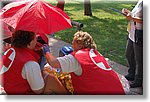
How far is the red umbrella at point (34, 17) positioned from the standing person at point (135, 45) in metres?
1.04

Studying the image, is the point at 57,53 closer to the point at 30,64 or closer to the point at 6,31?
the point at 6,31

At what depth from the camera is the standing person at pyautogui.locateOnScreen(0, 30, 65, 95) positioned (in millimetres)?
2521

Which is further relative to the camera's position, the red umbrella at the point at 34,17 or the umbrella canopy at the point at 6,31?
the umbrella canopy at the point at 6,31

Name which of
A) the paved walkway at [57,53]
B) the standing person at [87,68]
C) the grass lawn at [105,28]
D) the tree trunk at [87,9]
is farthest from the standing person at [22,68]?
the tree trunk at [87,9]

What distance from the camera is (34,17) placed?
102 inches

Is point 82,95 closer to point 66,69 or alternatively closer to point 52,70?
point 66,69

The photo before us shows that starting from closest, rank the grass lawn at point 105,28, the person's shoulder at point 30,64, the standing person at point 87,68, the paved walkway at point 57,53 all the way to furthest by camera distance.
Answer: the person's shoulder at point 30,64 → the standing person at point 87,68 → the paved walkway at point 57,53 → the grass lawn at point 105,28

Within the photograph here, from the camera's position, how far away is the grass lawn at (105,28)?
5359 millimetres

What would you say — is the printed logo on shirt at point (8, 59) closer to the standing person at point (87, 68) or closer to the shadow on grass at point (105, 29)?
the standing person at point (87, 68)

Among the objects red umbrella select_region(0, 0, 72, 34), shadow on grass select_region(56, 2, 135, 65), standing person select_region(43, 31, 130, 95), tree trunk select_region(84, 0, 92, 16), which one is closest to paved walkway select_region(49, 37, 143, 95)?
shadow on grass select_region(56, 2, 135, 65)

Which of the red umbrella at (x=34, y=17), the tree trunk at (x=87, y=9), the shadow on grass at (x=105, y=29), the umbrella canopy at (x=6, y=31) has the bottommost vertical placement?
the shadow on grass at (x=105, y=29)

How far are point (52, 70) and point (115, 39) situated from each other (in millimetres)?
3128

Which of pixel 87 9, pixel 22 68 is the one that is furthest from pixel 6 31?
pixel 87 9

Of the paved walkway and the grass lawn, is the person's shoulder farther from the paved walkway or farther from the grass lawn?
the grass lawn
